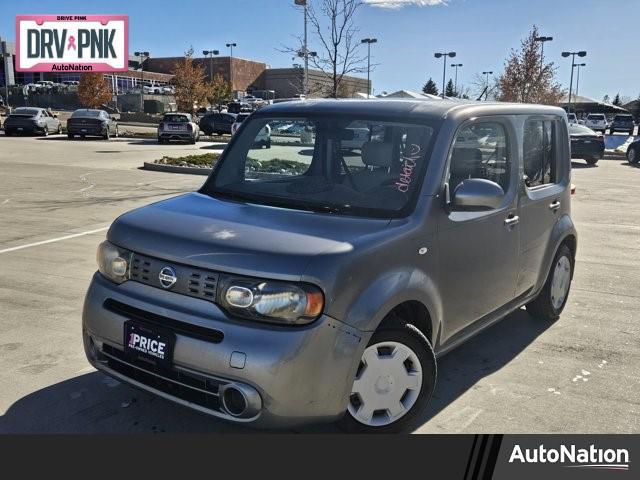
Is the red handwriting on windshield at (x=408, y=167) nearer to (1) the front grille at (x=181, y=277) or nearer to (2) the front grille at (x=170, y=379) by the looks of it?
(1) the front grille at (x=181, y=277)

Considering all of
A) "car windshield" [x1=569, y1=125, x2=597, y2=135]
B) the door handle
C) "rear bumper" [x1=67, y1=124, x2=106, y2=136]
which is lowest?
the door handle

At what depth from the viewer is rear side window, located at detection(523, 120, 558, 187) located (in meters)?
4.59

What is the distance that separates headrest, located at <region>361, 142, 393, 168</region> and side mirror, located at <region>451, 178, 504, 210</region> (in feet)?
1.53

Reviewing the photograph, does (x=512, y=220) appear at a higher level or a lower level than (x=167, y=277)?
higher

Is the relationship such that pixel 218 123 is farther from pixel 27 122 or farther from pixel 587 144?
pixel 587 144

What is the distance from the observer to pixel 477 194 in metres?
3.47

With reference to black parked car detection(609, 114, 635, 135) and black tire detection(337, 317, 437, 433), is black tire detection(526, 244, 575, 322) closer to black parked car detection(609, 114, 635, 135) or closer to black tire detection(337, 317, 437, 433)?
black tire detection(337, 317, 437, 433)

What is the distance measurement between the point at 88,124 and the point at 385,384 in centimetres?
2972

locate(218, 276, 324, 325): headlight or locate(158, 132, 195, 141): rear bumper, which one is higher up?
locate(158, 132, 195, 141): rear bumper

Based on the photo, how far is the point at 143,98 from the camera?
7162 centimetres

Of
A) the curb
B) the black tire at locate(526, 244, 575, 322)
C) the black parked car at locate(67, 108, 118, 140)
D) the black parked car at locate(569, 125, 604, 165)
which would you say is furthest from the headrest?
the black parked car at locate(67, 108, 118, 140)

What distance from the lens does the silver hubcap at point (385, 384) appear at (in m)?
3.11

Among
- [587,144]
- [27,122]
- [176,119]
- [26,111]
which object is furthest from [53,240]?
[26,111]

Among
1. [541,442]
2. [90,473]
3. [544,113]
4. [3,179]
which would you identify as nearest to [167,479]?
[90,473]
